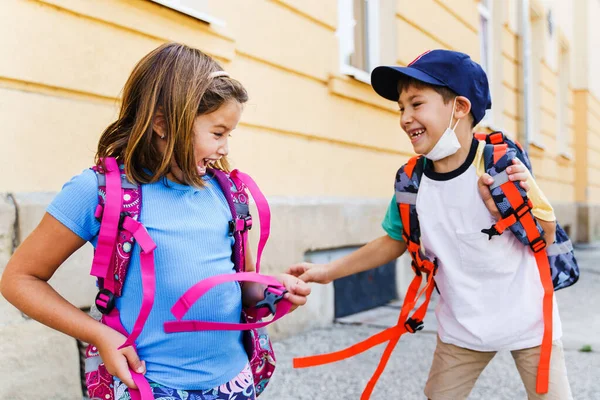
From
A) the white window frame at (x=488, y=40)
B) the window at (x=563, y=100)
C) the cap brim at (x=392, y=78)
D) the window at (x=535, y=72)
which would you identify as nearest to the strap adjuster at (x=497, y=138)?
the cap brim at (x=392, y=78)

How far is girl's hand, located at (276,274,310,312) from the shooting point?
5.64 ft

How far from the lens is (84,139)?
2.99m

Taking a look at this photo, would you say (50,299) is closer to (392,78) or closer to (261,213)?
(261,213)

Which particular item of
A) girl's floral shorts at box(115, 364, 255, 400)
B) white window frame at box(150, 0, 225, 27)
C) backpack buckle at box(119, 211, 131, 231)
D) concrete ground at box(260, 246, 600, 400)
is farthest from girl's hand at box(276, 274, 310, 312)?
white window frame at box(150, 0, 225, 27)

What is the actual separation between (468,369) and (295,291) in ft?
2.95

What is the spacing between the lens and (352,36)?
5902 mm

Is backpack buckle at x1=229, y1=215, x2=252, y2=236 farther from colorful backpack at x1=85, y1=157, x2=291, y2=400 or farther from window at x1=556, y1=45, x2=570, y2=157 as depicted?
window at x1=556, y1=45, x2=570, y2=157

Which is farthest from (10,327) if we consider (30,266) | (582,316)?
(582,316)

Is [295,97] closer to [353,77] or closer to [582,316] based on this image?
[353,77]

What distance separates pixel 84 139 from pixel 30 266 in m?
1.63

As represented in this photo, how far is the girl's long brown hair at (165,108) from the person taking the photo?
161cm

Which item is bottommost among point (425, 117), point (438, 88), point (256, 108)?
point (425, 117)

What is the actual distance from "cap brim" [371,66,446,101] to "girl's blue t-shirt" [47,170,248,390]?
894 mm

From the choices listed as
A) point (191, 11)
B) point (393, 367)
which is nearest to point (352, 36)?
point (191, 11)
